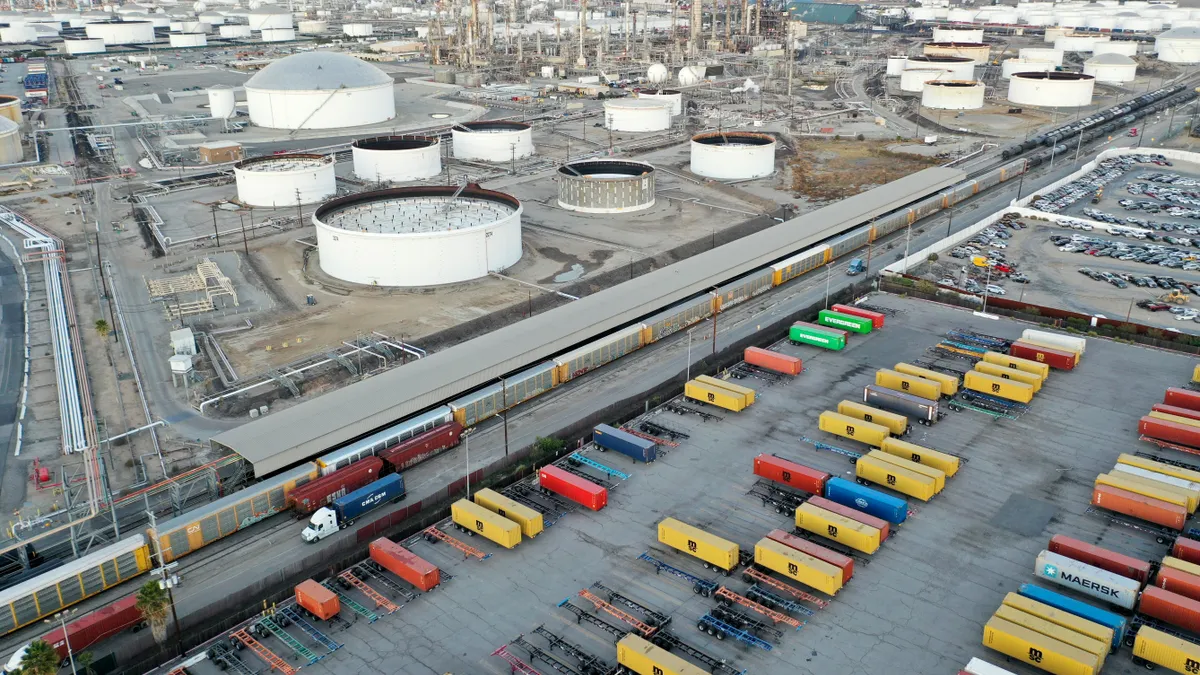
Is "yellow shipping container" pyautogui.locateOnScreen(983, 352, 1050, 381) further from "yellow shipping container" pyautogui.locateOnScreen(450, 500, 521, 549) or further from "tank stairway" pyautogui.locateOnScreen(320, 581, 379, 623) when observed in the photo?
"tank stairway" pyautogui.locateOnScreen(320, 581, 379, 623)

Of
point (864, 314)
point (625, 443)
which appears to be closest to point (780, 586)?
point (625, 443)

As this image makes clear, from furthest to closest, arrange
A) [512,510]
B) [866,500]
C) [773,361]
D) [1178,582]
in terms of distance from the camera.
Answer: [773,361], [866,500], [512,510], [1178,582]

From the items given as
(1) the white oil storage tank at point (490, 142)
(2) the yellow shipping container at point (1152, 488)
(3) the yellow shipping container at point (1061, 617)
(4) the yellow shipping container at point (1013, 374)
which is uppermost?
(1) the white oil storage tank at point (490, 142)

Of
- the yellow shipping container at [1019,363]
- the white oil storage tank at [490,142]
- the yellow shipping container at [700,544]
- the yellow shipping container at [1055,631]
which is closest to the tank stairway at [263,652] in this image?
the yellow shipping container at [700,544]

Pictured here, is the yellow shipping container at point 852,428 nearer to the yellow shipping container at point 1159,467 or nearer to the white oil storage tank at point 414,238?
the yellow shipping container at point 1159,467

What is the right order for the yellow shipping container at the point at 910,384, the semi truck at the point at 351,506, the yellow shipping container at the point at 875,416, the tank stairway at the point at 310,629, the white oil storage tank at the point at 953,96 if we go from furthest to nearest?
the white oil storage tank at the point at 953,96 < the yellow shipping container at the point at 910,384 < the yellow shipping container at the point at 875,416 < the semi truck at the point at 351,506 < the tank stairway at the point at 310,629

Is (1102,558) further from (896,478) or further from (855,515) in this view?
(855,515)

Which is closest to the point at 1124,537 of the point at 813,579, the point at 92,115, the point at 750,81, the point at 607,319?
the point at 813,579
